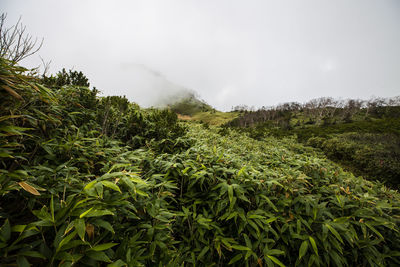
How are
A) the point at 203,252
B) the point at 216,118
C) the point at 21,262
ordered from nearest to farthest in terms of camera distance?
1. the point at 21,262
2. the point at 203,252
3. the point at 216,118

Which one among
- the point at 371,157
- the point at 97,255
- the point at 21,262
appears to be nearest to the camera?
the point at 21,262

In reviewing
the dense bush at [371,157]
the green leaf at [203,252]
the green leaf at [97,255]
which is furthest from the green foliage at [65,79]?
the dense bush at [371,157]

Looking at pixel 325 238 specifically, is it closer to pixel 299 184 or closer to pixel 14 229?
pixel 299 184

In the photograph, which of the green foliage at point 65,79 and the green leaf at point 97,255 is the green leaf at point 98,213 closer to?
the green leaf at point 97,255

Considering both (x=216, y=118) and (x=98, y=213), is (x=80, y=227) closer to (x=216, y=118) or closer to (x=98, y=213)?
(x=98, y=213)

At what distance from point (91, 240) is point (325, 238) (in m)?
2.17

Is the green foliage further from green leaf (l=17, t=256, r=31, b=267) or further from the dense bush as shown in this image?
the dense bush

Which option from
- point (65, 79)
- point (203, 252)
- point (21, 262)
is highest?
point (65, 79)

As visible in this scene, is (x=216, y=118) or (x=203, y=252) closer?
(x=203, y=252)

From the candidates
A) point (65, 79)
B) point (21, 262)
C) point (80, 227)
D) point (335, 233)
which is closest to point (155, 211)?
point (80, 227)

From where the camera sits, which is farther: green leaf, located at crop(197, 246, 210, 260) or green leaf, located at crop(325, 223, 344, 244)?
green leaf, located at crop(197, 246, 210, 260)

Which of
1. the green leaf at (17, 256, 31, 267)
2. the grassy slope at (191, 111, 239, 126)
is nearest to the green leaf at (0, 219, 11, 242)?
the green leaf at (17, 256, 31, 267)

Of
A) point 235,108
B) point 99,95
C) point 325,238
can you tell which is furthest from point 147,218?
point 235,108

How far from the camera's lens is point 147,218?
4.76 feet
